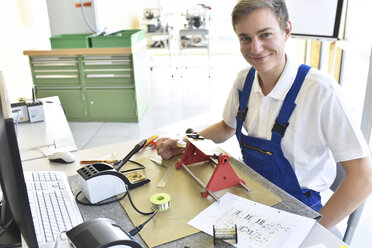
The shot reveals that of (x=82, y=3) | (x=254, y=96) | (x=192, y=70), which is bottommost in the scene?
(x=192, y=70)

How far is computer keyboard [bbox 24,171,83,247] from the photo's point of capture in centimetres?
91

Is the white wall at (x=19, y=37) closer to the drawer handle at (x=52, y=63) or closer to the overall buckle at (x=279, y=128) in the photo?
the drawer handle at (x=52, y=63)

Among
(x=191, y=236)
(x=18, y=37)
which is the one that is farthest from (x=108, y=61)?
(x=191, y=236)

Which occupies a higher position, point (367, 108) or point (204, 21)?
point (204, 21)

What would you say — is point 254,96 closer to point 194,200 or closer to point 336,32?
point 194,200

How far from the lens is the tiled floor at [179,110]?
334 cm

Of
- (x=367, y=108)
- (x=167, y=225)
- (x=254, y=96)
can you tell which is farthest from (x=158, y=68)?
(x=167, y=225)

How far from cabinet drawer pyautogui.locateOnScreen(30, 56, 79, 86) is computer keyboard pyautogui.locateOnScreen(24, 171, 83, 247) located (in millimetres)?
2674

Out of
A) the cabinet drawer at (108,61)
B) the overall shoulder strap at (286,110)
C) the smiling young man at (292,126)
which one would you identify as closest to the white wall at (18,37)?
the cabinet drawer at (108,61)

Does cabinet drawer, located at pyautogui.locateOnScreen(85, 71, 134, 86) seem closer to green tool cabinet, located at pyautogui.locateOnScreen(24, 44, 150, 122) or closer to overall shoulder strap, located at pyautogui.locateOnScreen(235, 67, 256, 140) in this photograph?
green tool cabinet, located at pyautogui.locateOnScreen(24, 44, 150, 122)

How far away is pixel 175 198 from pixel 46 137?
110 centimetres

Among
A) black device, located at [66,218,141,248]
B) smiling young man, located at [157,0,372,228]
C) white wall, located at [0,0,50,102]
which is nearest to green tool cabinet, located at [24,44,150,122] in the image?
white wall, located at [0,0,50,102]

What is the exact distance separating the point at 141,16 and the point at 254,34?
6.91 metres

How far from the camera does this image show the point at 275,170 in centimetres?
121
